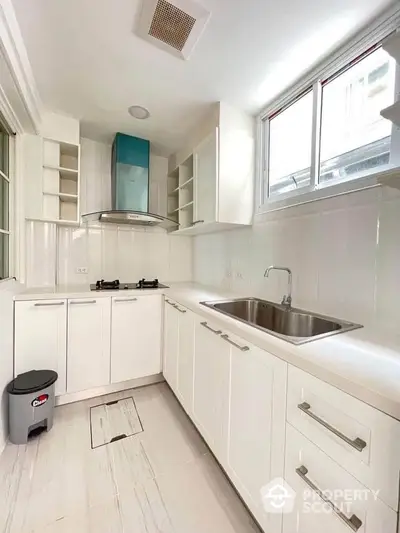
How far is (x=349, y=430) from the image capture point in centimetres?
66

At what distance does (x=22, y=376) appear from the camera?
1.67 meters

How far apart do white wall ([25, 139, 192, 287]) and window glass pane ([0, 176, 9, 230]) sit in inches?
11.2

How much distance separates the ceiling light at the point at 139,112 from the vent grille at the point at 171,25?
26.7 inches

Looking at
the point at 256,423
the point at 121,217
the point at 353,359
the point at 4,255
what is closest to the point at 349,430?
the point at 353,359

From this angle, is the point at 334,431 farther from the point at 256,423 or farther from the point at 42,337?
the point at 42,337

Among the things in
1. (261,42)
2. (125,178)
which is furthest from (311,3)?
(125,178)

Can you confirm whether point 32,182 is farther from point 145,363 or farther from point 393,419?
point 393,419

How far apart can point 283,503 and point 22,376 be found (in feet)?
5.79

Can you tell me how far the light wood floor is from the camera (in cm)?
108

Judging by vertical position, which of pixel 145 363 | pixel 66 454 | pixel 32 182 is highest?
pixel 32 182

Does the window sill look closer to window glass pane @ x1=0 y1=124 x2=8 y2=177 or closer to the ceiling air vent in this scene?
the ceiling air vent

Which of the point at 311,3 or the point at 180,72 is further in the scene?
the point at 180,72

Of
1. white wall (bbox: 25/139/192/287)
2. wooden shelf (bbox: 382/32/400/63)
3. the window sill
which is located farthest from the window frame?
white wall (bbox: 25/139/192/287)

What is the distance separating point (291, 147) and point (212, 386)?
Result: 176 cm
